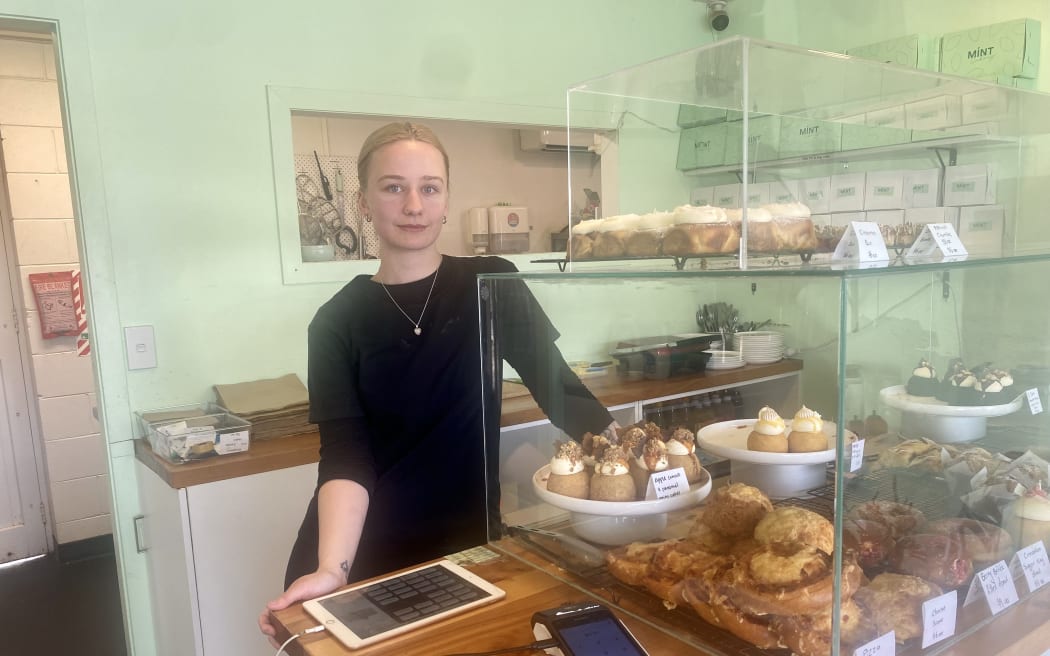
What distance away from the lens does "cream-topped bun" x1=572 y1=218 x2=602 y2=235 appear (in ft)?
4.06

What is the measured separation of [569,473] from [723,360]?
27 centimetres

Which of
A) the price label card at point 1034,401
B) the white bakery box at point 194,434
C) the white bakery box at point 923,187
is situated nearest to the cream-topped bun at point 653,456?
the price label card at point 1034,401

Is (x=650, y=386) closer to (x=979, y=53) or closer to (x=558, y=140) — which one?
(x=979, y=53)

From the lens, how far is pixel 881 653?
691mm

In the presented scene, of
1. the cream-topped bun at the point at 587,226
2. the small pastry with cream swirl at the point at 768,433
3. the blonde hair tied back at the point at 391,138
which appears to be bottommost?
the small pastry with cream swirl at the point at 768,433

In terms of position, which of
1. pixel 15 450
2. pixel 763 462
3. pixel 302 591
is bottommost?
pixel 15 450

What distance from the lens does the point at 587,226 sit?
126 cm

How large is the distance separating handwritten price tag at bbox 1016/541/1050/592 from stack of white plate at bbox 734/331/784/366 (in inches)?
18.8

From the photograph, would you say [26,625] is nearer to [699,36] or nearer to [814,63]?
[814,63]

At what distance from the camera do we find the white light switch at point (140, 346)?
2.02 meters

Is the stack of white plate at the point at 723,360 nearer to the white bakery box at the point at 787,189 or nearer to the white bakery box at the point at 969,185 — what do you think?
the white bakery box at the point at 787,189

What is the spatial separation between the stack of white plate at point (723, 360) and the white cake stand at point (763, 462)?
7cm

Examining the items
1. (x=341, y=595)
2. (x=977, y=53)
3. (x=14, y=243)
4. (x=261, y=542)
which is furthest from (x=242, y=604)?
(x=977, y=53)

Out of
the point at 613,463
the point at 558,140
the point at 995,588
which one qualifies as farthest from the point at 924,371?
the point at 558,140
